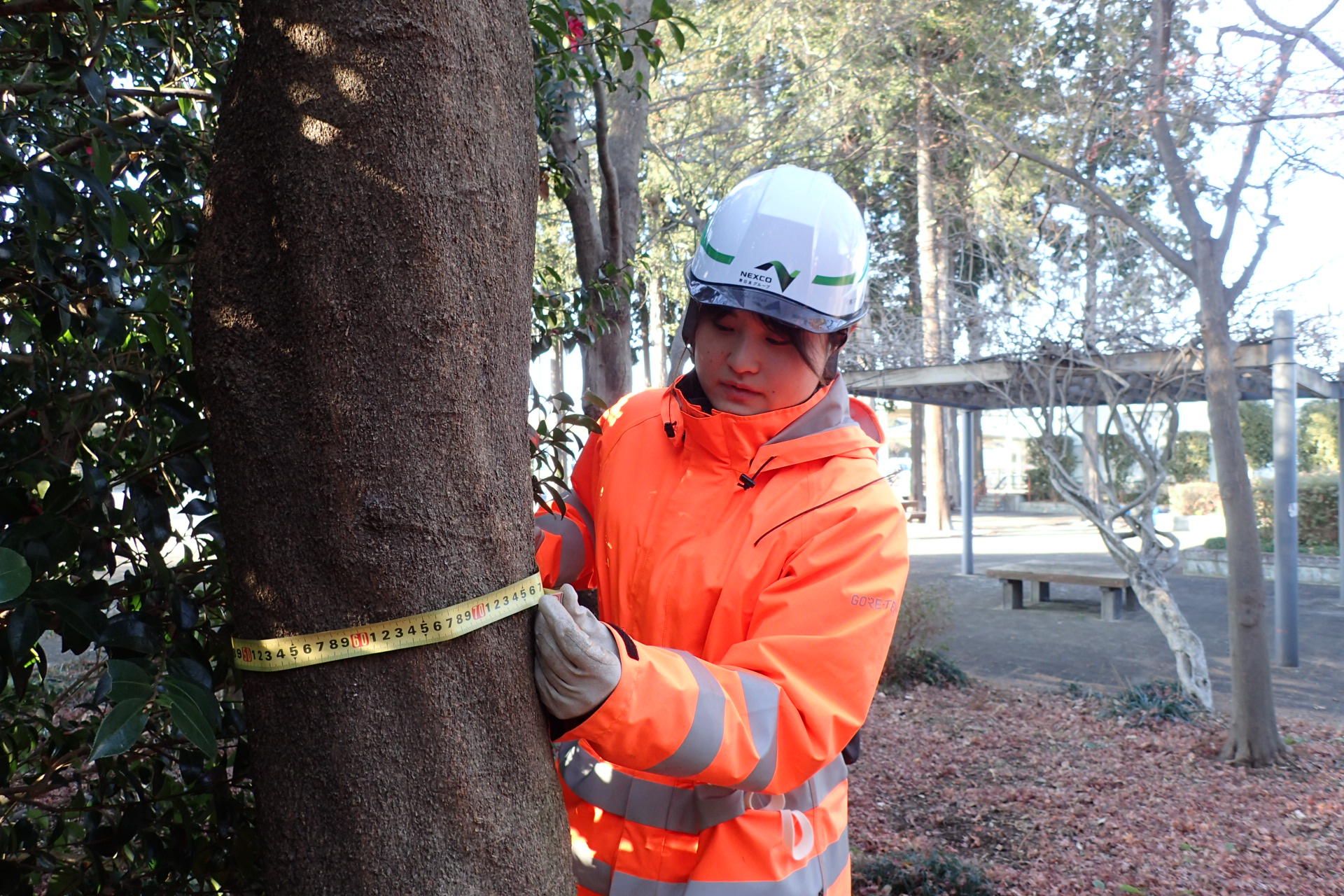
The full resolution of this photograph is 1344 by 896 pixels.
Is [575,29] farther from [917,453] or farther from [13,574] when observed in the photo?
[917,453]

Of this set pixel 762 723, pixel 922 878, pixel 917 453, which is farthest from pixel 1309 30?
pixel 917 453

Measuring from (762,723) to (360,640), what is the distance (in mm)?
582

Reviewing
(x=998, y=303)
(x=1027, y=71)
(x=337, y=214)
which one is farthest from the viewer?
(x=998, y=303)

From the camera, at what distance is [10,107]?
1.69 m

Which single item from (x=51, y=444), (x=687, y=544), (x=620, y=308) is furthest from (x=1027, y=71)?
(x=51, y=444)

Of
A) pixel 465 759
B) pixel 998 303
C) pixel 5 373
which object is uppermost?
pixel 998 303

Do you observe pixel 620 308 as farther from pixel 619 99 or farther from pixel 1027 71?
pixel 1027 71

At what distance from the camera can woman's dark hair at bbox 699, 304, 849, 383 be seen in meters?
1.82

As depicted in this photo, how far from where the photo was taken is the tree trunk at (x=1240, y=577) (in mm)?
6152

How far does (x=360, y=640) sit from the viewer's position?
1123mm

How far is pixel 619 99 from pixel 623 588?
3.72 meters

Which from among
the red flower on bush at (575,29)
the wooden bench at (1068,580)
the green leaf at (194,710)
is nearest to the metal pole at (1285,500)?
the wooden bench at (1068,580)

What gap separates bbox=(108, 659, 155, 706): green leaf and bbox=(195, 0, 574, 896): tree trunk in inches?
5.0

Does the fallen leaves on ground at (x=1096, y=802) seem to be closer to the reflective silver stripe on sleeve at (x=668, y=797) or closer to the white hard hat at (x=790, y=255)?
the reflective silver stripe on sleeve at (x=668, y=797)
